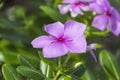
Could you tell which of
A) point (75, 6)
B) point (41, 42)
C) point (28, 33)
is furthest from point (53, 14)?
point (41, 42)

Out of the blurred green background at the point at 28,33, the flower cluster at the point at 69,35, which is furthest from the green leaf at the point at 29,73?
the blurred green background at the point at 28,33

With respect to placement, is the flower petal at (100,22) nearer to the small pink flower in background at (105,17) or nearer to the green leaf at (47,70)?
the small pink flower in background at (105,17)

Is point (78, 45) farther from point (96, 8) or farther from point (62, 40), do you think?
point (96, 8)

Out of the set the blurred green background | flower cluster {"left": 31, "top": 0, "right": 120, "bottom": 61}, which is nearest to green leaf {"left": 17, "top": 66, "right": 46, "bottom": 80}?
flower cluster {"left": 31, "top": 0, "right": 120, "bottom": 61}

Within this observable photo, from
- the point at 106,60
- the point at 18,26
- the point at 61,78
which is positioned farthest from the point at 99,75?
the point at 61,78

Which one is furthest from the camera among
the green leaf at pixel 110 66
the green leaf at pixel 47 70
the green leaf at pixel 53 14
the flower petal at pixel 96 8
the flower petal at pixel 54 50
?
the green leaf at pixel 53 14

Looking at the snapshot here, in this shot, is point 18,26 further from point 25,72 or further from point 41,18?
point 25,72

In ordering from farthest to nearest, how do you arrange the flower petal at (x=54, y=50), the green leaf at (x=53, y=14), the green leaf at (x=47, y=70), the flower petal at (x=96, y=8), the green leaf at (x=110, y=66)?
1. the green leaf at (x=53, y=14)
2. the green leaf at (x=110, y=66)
3. the flower petal at (x=96, y=8)
4. the green leaf at (x=47, y=70)
5. the flower petal at (x=54, y=50)
